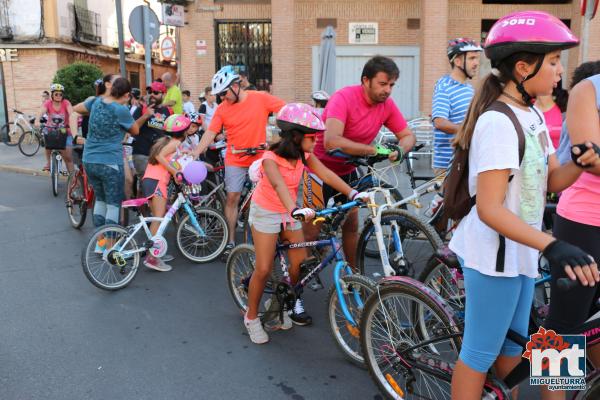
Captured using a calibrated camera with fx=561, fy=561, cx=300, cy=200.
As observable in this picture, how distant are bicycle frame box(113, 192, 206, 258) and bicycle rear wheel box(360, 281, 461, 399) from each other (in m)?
3.03

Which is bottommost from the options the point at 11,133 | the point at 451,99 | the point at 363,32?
the point at 11,133

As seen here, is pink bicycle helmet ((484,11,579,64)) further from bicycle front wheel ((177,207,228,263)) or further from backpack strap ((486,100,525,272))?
bicycle front wheel ((177,207,228,263))

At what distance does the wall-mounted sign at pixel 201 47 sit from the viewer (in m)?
17.1

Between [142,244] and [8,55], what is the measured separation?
18.5 meters

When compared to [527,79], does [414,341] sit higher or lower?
lower

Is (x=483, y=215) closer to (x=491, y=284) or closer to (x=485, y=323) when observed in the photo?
(x=491, y=284)

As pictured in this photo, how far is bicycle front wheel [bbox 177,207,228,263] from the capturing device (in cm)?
624

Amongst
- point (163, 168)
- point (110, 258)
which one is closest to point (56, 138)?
point (163, 168)

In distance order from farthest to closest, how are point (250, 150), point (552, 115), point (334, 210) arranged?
point (250, 150) < point (552, 115) < point (334, 210)

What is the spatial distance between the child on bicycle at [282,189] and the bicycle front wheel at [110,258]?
6.01 ft

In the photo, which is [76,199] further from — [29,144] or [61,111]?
[29,144]

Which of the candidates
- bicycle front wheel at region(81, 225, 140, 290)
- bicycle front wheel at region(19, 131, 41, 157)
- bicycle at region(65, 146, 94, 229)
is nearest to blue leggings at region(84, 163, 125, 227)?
bicycle front wheel at region(81, 225, 140, 290)

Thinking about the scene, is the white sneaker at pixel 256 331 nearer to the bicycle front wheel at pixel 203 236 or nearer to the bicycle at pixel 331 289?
the bicycle at pixel 331 289

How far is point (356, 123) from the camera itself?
15.5ft
